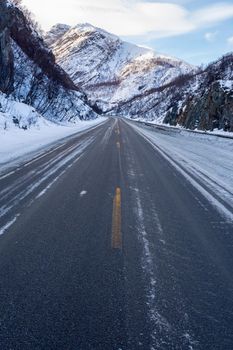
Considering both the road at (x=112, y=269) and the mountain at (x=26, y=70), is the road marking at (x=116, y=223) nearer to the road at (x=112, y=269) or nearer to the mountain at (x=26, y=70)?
the road at (x=112, y=269)

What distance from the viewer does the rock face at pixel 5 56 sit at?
29.8 metres

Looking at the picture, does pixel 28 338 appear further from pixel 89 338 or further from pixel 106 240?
pixel 106 240

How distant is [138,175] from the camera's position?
429 inches

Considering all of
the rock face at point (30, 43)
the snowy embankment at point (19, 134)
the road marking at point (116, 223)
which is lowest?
the snowy embankment at point (19, 134)

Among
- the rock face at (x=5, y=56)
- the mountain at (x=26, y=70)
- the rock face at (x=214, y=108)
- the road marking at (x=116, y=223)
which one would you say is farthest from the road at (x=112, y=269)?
the rock face at (x=214, y=108)

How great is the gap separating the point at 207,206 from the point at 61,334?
5.13 m

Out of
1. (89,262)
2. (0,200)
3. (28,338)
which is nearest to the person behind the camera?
(28,338)

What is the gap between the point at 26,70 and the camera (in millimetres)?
35688

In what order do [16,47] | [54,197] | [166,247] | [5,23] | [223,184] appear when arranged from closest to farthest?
[166,247], [54,197], [223,184], [5,23], [16,47]

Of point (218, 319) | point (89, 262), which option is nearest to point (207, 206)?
point (89, 262)

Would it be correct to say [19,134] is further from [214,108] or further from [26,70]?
[214,108]

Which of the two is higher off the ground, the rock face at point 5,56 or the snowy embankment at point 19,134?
the rock face at point 5,56

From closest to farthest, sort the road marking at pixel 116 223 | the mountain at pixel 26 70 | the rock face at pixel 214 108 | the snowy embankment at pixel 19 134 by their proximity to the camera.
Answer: the road marking at pixel 116 223
the snowy embankment at pixel 19 134
the mountain at pixel 26 70
the rock face at pixel 214 108

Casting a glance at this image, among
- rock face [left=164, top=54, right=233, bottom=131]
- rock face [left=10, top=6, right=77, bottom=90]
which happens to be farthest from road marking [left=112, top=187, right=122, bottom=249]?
rock face [left=10, top=6, right=77, bottom=90]
